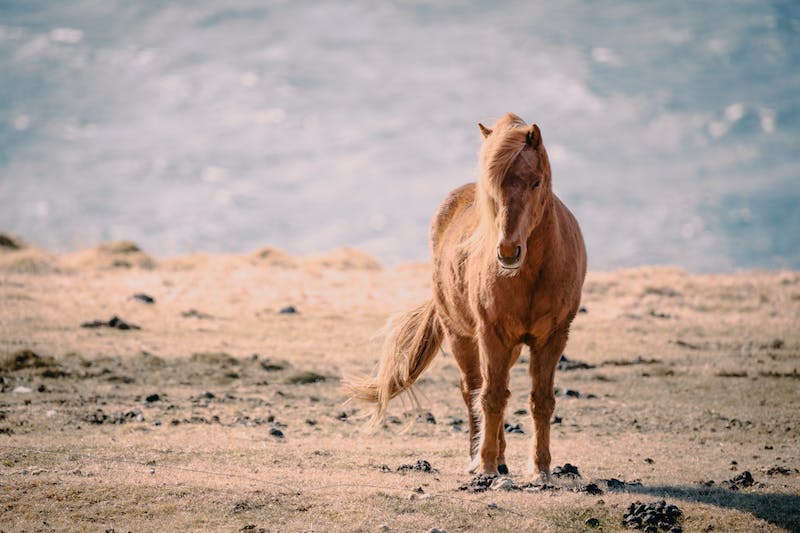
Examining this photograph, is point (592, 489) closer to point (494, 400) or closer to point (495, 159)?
point (494, 400)

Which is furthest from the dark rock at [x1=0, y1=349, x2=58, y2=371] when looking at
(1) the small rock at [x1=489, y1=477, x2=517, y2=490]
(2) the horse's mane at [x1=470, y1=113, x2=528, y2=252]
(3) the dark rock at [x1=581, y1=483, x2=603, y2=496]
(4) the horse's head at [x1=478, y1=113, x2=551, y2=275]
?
(3) the dark rock at [x1=581, y1=483, x2=603, y2=496]

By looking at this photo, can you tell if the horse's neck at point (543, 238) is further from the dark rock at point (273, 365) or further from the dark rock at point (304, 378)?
the dark rock at point (273, 365)

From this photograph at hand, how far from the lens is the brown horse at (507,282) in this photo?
7.07 meters

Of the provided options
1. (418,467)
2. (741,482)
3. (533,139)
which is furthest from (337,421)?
(533,139)

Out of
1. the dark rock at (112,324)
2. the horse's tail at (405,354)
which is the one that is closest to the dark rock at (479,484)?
the horse's tail at (405,354)

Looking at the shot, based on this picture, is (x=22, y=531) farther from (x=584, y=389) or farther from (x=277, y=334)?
(x=277, y=334)

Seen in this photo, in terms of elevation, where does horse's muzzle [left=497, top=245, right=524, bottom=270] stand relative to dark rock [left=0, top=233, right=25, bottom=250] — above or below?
above

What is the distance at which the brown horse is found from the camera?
7074 mm

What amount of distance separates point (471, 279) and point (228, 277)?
2527cm

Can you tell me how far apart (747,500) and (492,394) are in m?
2.43

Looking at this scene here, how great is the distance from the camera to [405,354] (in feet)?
32.2

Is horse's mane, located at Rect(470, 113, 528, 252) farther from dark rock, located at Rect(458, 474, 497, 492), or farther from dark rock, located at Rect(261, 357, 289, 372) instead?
dark rock, located at Rect(261, 357, 289, 372)

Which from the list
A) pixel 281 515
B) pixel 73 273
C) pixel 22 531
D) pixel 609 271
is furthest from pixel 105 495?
pixel 609 271

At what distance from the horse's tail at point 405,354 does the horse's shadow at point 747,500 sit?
287cm
